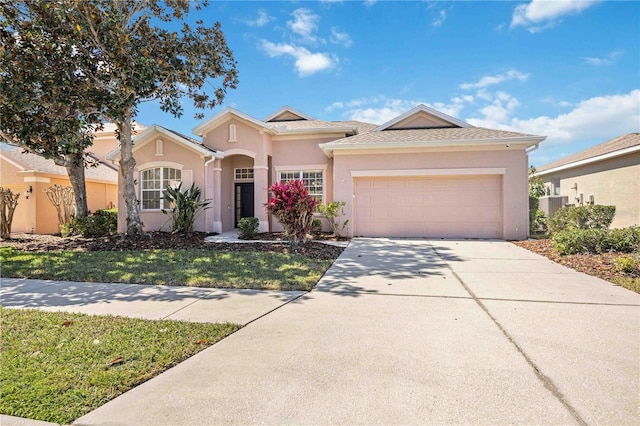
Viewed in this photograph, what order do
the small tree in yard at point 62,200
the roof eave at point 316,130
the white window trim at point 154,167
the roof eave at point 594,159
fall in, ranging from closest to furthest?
the roof eave at point 594,159
the white window trim at point 154,167
the roof eave at point 316,130
the small tree in yard at point 62,200

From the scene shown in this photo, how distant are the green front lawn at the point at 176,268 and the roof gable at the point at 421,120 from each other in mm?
8890

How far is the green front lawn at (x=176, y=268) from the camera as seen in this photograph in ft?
20.6

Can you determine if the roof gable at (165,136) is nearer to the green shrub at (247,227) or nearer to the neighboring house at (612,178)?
the green shrub at (247,227)

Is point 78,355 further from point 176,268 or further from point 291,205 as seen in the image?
point 291,205

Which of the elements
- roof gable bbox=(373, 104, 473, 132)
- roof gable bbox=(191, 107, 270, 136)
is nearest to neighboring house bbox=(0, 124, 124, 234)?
roof gable bbox=(191, 107, 270, 136)

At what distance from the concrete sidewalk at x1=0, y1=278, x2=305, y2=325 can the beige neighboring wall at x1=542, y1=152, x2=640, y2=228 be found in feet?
48.9

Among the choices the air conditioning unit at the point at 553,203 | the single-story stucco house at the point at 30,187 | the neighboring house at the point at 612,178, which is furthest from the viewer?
the air conditioning unit at the point at 553,203

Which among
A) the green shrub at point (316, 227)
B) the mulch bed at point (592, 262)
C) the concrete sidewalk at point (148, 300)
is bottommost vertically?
the concrete sidewalk at point (148, 300)

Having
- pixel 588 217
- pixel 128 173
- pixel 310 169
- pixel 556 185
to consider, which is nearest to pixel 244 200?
pixel 310 169

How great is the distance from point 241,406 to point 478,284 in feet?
16.0

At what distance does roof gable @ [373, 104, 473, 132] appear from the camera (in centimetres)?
1468

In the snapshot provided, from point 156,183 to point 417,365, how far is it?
1385cm

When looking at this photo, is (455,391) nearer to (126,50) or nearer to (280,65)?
(126,50)

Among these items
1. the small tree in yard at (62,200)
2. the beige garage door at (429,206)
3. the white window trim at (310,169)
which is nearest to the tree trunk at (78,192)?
the small tree in yard at (62,200)
